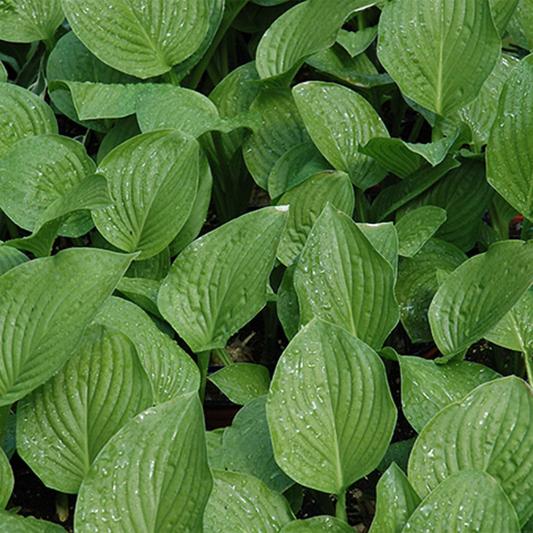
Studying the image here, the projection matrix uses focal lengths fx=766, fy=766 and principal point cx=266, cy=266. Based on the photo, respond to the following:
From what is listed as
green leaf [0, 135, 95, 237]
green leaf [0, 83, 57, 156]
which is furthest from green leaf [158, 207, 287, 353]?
green leaf [0, 83, 57, 156]

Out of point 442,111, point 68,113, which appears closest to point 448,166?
point 442,111

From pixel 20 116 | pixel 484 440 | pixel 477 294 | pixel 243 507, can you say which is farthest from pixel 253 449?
pixel 20 116

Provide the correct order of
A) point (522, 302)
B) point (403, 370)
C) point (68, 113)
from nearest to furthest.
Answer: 1. point (403, 370)
2. point (522, 302)
3. point (68, 113)

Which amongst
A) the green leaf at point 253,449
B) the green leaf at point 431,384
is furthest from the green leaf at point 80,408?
the green leaf at point 431,384

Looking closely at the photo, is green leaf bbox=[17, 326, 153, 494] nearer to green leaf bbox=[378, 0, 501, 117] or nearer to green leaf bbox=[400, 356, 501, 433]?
green leaf bbox=[400, 356, 501, 433]

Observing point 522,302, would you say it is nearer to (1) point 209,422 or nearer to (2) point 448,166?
(2) point 448,166

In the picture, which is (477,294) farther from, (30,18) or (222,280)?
(30,18)

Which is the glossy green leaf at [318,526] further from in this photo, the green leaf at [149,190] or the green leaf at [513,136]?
the green leaf at [513,136]
